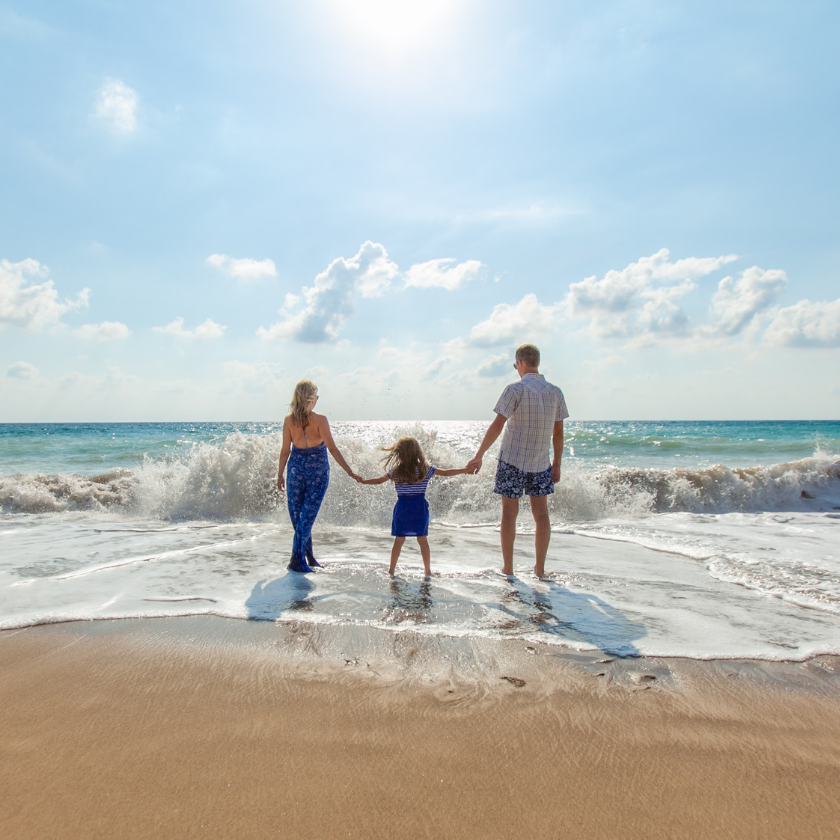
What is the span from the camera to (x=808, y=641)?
330 cm

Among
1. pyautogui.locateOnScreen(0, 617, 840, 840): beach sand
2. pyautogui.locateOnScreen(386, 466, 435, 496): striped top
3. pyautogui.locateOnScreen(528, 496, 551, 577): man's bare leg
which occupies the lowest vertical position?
pyautogui.locateOnScreen(0, 617, 840, 840): beach sand

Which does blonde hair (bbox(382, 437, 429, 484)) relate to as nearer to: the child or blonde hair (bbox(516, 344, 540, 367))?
the child

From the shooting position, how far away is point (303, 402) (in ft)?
16.4

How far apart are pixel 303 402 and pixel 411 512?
144cm

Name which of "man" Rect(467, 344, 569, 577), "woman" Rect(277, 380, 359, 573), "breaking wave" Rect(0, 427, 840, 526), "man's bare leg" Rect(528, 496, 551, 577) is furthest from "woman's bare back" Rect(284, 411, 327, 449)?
"breaking wave" Rect(0, 427, 840, 526)

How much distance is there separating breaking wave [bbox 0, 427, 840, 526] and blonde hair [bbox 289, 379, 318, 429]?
427 centimetres

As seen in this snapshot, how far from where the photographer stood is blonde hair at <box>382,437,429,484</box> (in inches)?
186

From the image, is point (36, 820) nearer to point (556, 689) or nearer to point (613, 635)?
Answer: point (556, 689)

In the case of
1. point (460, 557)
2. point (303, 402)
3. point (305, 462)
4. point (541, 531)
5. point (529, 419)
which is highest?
point (303, 402)

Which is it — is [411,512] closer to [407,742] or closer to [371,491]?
[407,742]

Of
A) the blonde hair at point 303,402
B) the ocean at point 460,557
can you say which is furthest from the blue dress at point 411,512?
the blonde hair at point 303,402

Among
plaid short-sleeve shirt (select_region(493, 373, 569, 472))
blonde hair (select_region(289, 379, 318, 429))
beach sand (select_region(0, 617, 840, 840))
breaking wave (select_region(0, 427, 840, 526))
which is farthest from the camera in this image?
breaking wave (select_region(0, 427, 840, 526))

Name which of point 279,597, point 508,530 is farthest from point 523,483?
point 279,597

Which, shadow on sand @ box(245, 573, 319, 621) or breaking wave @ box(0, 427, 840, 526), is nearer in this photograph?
shadow on sand @ box(245, 573, 319, 621)
